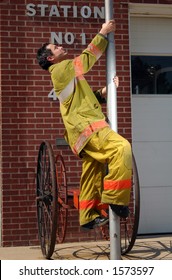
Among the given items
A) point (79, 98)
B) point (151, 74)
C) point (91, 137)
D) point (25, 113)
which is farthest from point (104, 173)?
point (151, 74)

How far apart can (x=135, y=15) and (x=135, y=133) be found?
164cm

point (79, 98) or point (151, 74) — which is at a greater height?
point (151, 74)

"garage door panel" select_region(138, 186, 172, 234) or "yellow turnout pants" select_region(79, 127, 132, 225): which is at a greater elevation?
"yellow turnout pants" select_region(79, 127, 132, 225)

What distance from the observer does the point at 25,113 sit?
7.41 metres

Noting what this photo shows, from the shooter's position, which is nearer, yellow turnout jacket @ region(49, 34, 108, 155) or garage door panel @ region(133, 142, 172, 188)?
yellow turnout jacket @ region(49, 34, 108, 155)

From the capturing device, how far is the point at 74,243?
7.45 metres

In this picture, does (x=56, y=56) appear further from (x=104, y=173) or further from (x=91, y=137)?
(x=104, y=173)

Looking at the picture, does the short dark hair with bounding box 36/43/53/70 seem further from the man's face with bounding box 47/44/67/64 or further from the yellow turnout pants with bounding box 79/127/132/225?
the yellow turnout pants with bounding box 79/127/132/225

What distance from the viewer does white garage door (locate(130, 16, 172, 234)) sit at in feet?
26.6

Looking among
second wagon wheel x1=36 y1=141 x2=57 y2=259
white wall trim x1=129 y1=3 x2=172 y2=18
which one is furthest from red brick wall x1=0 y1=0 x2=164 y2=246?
second wagon wheel x1=36 y1=141 x2=57 y2=259

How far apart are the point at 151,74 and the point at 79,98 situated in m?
3.48

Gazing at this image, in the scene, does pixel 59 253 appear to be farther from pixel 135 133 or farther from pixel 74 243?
pixel 135 133

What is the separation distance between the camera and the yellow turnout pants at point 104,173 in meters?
4.61
